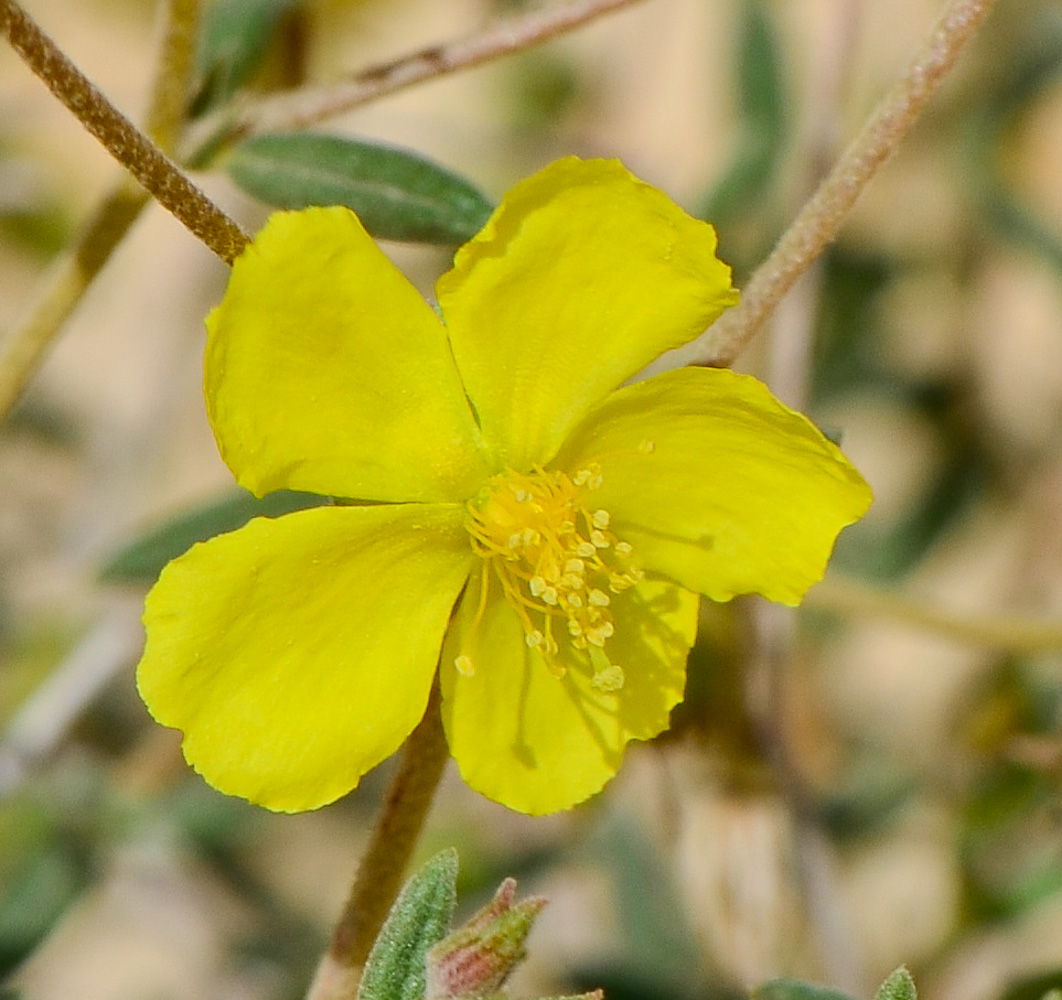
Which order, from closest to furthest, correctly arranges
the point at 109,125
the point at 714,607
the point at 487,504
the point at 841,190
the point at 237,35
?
the point at 109,125
the point at 841,190
the point at 487,504
the point at 237,35
the point at 714,607

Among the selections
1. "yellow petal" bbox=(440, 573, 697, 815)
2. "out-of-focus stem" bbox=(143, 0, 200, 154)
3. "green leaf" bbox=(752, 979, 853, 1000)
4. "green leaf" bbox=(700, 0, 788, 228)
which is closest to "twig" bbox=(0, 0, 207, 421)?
"out-of-focus stem" bbox=(143, 0, 200, 154)

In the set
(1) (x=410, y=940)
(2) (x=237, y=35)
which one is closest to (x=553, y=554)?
(1) (x=410, y=940)

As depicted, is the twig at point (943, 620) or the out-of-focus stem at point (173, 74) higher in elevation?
the out-of-focus stem at point (173, 74)

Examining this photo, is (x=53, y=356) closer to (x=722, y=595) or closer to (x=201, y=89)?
(x=201, y=89)

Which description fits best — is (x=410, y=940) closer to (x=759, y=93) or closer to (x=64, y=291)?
(x=64, y=291)

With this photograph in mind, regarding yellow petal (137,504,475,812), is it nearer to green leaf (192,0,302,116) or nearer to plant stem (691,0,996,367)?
plant stem (691,0,996,367)

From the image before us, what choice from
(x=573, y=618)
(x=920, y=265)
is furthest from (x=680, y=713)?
(x=920, y=265)

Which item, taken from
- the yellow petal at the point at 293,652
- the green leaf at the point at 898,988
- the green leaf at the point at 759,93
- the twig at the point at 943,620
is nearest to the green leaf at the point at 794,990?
the green leaf at the point at 898,988

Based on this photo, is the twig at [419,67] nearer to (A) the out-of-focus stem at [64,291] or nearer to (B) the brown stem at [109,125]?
(A) the out-of-focus stem at [64,291]
